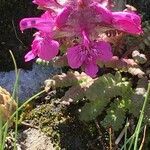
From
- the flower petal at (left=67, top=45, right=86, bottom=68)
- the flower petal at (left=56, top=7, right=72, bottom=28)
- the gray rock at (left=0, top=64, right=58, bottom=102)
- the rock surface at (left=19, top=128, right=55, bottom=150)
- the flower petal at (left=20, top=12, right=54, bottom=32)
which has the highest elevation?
the flower petal at (left=56, top=7, right=72, bottom=28)

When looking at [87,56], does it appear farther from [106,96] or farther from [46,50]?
[106,96]

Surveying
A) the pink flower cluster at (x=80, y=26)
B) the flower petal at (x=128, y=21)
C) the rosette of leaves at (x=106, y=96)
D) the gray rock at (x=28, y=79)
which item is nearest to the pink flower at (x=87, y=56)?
the pink flower cluster at (x=80, y=26)

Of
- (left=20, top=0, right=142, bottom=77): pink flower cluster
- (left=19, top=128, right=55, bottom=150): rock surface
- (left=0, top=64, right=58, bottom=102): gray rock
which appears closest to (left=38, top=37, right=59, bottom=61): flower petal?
(left=20, top=0, right=142, bottom=77): pink flower cluster

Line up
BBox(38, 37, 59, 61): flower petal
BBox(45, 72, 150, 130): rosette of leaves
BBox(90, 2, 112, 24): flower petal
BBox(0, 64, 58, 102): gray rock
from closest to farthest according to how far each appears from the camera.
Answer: BBox(90, 2, 112, 24): flower petal → BBox(38, 37, 59, 61): flower petal → BBox(45, 72, 150, 130): rosette of leaves → BBox(0, 64, 58, 102): gray rock

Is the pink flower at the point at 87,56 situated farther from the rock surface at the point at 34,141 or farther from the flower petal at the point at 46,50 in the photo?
the rock surface at the point at 34,141

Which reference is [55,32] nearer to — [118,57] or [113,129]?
[113,129]

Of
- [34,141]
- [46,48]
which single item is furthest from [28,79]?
[46,48]

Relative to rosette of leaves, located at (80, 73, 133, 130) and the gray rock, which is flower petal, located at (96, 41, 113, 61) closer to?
rosette of leaves, located at (80, 73, 133, 130)
